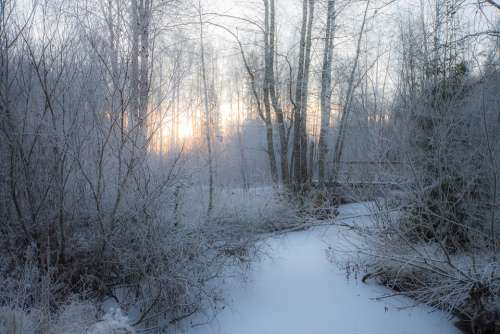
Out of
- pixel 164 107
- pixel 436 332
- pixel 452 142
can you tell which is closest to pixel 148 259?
pixel 164 107

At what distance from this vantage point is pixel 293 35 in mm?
14023

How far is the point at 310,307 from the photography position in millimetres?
6070

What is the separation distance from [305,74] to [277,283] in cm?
798

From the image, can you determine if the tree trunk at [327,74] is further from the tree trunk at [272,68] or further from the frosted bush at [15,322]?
the frosted bush at [15,322]

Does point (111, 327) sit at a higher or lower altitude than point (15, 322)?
lower

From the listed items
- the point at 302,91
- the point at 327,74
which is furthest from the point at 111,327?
the point at 327,74

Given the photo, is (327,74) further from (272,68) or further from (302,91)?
(272,68)

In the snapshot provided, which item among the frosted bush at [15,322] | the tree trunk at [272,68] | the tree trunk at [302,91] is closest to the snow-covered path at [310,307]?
the frosted bush at [15,322]

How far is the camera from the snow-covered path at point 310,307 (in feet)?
17.7

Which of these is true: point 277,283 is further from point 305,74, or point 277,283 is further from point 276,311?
point 305,74

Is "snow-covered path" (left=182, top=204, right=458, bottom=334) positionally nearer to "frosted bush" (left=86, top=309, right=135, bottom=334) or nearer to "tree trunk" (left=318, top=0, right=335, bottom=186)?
"frosted bush" (left=86, top=309, right=135, bottom=334)

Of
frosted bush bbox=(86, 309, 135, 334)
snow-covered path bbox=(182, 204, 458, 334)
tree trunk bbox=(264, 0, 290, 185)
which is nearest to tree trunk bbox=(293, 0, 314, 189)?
tree trunk bbox=(264, 0, 290, 185)


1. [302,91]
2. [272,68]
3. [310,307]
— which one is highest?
[272,68]

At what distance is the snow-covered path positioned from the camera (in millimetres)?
5383
